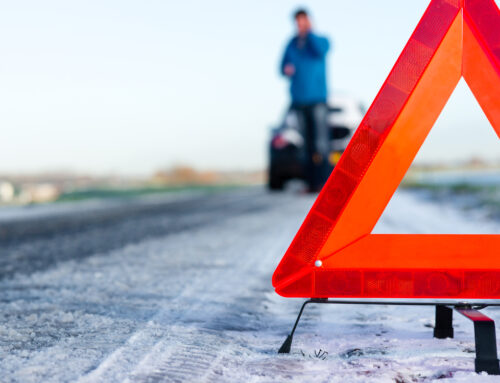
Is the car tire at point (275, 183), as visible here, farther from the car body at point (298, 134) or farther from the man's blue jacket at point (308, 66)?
the man's blue jacket at point (308, 66)

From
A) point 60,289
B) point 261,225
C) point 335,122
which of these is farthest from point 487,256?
point 335,122

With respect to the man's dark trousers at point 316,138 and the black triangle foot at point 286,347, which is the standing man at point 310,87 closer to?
the man's dark trousers at point 316,138

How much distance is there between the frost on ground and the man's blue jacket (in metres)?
2.64

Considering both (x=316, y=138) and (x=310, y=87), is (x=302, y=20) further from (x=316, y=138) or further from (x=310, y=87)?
(x=316, y=138)

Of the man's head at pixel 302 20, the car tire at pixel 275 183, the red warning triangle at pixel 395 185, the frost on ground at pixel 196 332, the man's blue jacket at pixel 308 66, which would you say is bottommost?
the frost on ground at pixel 196 332

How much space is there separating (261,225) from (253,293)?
3901mm

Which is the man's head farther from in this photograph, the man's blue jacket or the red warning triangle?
the red warning triangle

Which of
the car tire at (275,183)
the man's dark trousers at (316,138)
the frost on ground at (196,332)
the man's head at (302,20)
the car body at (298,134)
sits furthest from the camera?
the car tire at (275,183)

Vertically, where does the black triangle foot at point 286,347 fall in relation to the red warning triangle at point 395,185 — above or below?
below

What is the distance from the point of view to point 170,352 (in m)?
2.26

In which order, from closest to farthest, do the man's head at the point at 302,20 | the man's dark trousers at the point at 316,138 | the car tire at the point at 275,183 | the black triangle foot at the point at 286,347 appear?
the black triangle foot at the point at 286,347 < the man's head at the point at 302,20 < the man's dark trousers at the point at 316,138 < the car tire at the point at 275,183

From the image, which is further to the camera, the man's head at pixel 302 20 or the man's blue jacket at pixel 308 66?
the man's blue jacket at pixel 308 66

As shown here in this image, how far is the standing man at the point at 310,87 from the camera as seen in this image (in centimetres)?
585

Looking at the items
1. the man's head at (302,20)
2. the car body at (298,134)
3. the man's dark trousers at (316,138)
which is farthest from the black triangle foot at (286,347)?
the car body at (298,134)
